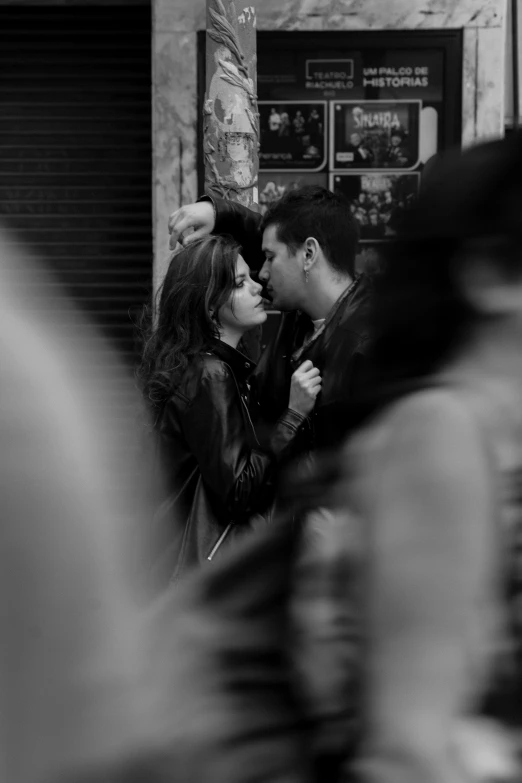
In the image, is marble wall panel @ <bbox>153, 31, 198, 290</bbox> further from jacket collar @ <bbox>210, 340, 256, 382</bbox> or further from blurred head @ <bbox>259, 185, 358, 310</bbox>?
jacket collar @ <bbox>210, 340, 256, 382</bbox>

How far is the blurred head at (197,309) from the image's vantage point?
11.6 ft

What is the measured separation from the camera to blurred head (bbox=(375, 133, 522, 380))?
5.06ft

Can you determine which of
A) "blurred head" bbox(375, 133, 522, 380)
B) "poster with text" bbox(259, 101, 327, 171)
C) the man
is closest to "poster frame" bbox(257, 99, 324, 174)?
"poster with text" bbox(259, 101, 327, 171)

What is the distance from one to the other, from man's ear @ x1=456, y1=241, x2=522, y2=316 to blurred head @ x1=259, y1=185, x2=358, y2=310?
2223 millimetres

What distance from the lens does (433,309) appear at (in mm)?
1564

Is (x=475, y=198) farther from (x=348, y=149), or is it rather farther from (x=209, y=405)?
(x=348, y=149)

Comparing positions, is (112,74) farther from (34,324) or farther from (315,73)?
(34,324)

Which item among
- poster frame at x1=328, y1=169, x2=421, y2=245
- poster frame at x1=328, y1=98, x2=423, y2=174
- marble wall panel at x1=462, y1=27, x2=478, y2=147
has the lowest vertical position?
poster frame at x1=328, y1=169, x2=421, y2=245

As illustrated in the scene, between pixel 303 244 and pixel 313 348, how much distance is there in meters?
0.37

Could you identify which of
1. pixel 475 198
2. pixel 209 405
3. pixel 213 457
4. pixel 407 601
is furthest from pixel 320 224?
pixel 407 601

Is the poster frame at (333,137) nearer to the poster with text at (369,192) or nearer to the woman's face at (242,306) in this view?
the poster with text at (369,192)

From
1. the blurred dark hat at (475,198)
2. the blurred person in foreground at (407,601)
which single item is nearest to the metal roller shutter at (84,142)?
the blurred dark hat at (475,198)

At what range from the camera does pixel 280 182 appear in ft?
24.5

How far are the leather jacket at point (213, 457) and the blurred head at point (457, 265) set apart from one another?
5.92 feet
